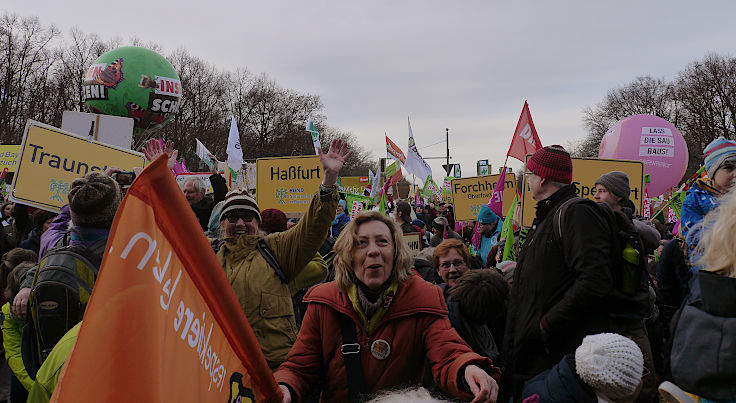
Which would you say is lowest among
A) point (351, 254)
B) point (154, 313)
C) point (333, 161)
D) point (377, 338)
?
point (377, 338)

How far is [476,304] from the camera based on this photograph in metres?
3.21

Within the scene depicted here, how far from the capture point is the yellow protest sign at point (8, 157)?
13.2 meters

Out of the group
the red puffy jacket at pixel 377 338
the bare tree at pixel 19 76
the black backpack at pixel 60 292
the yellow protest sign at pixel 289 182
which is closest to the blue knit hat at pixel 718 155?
the red puffy jacket at pixel 377 338

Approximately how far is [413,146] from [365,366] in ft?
32.0

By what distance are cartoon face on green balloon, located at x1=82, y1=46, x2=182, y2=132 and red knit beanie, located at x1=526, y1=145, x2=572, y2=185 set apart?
12.2 m

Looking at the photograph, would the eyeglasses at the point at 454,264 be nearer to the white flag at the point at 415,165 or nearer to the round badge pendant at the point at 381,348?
the round badge pendant at the point at 381,348

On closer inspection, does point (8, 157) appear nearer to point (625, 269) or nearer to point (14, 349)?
point (14, 349)

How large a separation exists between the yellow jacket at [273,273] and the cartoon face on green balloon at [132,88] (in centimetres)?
1156

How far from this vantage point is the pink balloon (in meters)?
11.1

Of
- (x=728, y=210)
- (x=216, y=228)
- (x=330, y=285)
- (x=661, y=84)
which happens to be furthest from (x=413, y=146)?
(x=661, y=84)

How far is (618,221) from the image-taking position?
312 centimetres

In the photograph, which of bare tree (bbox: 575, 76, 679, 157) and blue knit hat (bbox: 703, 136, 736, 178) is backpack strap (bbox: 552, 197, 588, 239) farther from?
bare tree (bbox: 575, 76, 679, 157)

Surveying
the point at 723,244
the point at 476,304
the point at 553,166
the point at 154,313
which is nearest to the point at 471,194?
the point at 553,166

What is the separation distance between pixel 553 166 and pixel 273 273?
1728mm
